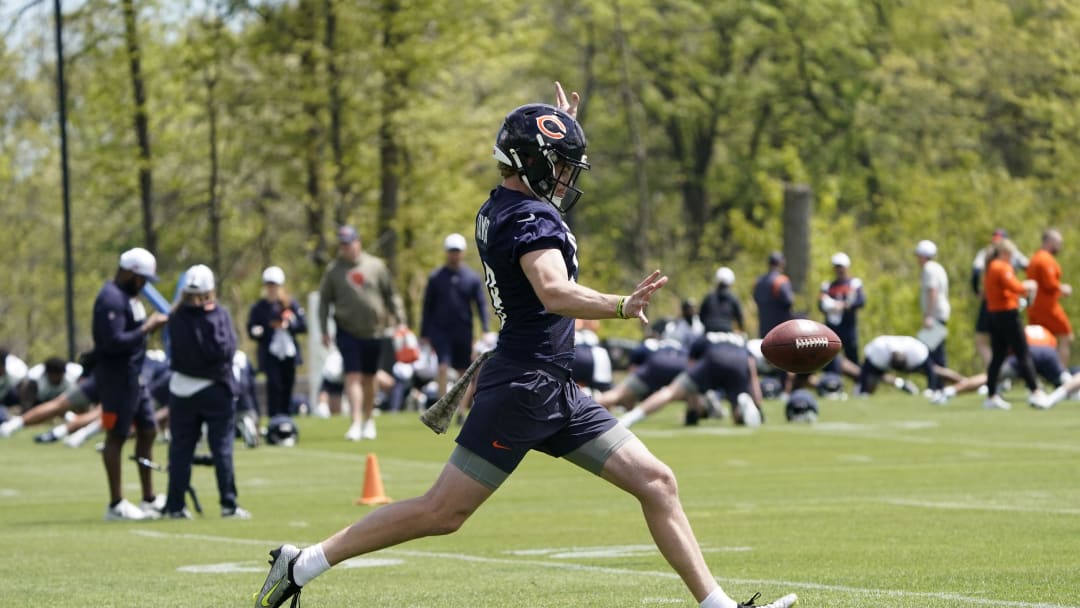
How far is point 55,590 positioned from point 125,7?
2746cm

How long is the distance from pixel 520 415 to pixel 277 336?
52.9 ft

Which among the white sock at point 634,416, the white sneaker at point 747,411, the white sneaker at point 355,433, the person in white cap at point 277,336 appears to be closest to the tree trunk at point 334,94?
the person in white cap at point 277,336

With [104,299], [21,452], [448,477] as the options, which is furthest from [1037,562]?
[21,452]

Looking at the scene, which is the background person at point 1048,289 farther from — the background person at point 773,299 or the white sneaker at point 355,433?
the white sneaker at point 355,433

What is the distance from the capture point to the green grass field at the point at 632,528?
341 inches

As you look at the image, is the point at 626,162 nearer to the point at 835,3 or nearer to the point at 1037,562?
the point at 835,3

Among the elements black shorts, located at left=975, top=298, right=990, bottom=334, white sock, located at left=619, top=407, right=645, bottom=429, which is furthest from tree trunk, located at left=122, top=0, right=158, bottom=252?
black shorts, located at left=975, top=298, right=990, bottom=334

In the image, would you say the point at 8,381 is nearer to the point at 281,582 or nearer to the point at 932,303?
the point at 932,303

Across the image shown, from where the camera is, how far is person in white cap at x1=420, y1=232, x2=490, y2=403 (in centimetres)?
2272

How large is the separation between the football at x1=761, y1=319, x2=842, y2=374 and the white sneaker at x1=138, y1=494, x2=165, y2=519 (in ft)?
23.8

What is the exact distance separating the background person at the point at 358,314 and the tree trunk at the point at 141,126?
51.2ft

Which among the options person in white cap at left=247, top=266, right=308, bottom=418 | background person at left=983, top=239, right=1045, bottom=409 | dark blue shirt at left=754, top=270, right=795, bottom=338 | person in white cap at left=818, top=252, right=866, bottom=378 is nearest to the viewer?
background person at left=983, top=239, right=1045, bottom=409

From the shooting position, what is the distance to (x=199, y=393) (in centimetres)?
1334

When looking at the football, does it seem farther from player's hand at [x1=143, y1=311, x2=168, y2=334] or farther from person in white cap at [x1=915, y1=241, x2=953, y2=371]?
person in white cap at [x1=915, y1=241, x2=953, y2=371]
